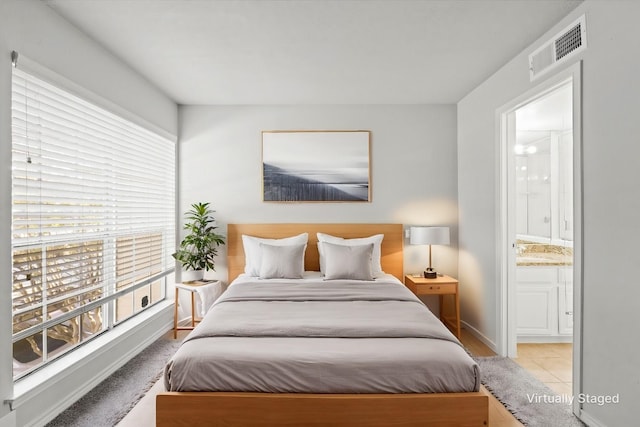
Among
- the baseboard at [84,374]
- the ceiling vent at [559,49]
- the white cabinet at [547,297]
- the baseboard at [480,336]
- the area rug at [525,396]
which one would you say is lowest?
the area rug at [525,396]

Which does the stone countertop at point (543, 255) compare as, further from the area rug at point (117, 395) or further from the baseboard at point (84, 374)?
the baseboard at point (84, 374)

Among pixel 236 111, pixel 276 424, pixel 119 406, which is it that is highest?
pixel 236 111

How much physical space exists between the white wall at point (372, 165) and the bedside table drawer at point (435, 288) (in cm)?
54

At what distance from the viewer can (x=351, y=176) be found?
4.48 metres

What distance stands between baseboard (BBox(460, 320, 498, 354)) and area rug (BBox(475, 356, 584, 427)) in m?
0.27

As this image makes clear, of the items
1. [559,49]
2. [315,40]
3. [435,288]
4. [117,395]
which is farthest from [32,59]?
[435,288]

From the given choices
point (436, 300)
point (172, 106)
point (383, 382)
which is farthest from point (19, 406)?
point (436, 300)

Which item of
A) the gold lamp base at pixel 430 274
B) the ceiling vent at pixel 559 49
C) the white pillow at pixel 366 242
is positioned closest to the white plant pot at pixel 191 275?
the white pillow at pixel 366 242

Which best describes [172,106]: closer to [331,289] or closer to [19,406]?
[331,289]

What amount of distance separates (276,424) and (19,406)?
1435mm

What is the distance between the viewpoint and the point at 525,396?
8.74 feet

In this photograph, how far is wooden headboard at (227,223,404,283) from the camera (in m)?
4.41

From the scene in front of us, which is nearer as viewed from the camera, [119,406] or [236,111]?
[119,406]

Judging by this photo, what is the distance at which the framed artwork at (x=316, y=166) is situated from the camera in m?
4.46
